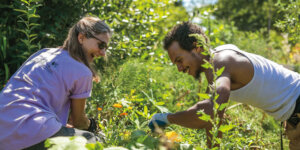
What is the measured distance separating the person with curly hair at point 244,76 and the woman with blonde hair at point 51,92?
21.4 inches

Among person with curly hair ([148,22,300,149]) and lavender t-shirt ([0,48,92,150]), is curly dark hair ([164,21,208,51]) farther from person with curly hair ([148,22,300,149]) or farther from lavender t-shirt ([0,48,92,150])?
lavender t-shirt ([0,48,92,150])

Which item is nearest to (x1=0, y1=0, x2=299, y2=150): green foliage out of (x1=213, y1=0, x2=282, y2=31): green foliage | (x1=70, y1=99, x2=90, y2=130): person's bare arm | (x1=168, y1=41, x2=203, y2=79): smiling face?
(x1=70, y1=99, x2=90, y2=130): person's bare arm

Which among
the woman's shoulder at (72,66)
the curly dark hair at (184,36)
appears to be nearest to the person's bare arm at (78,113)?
the woman's shoulder at (72,66)

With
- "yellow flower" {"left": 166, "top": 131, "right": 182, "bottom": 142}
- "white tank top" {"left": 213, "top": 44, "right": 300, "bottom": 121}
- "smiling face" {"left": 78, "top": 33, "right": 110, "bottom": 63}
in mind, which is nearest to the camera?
"yellow flower" {"left": 166, "top": 131, "right": 182, "bottom": 142}

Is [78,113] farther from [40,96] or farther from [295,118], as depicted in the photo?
[295,118]

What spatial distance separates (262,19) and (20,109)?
17044 mm

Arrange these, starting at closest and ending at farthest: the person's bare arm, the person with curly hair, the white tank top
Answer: the person with curly hair < the white tank top < the person's bare arm

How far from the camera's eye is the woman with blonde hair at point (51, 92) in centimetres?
175

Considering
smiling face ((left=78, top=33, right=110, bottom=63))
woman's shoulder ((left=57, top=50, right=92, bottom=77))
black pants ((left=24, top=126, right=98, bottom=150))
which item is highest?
smiling face ((left=78, top=33, right=110, bottom=63))

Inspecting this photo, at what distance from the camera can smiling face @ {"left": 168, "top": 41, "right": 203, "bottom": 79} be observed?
2.06 m

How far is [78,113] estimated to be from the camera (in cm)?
209

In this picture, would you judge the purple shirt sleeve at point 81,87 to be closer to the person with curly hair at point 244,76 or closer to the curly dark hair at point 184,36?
the person with curly hair at point 244,76

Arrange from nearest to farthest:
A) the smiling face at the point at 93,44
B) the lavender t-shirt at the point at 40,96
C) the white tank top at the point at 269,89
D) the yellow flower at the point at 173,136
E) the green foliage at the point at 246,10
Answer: the yellow flower at the point at 173,136
the lavender t-shirt at the point at 40,96
the white tank top at the point at 269,89
the smiling face at the point at 93,44
the green foliage at the point at 246,10

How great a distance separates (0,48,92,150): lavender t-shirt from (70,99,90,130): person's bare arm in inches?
2.1
